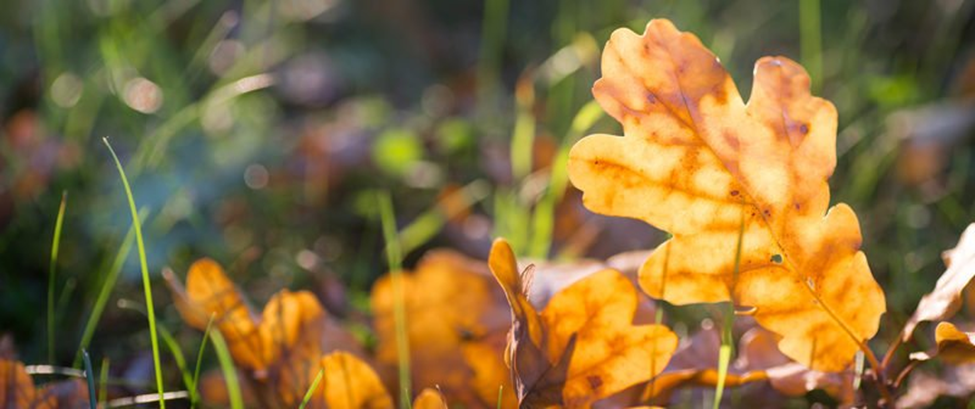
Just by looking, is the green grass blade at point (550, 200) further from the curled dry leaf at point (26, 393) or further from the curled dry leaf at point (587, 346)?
the curled dry leaf at point (26, 393)

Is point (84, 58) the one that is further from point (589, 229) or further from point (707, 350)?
point (707, 350)

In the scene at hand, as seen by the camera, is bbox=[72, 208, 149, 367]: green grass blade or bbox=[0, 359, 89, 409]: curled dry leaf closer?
bbox=[0, 359, 89, 409]: curled dry leaf

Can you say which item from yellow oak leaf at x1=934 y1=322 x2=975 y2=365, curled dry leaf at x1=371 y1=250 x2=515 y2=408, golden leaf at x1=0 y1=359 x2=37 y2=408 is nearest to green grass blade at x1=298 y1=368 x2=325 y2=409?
curled dry leaf at x1=371 y1=250 x2=515 y2=408

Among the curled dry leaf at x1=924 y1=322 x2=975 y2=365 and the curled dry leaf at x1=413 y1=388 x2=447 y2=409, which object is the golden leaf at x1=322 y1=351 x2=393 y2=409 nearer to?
the curled dry leaf at x1=413 y1=388 x2=447 y2=409

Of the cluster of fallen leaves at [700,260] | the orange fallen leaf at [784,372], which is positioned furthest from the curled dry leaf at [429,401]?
the orange fallen leaf at [784,372]

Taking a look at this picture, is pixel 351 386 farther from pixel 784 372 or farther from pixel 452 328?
pixel 784 372

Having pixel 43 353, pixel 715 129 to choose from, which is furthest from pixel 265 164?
pixel 715 129
